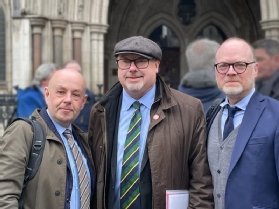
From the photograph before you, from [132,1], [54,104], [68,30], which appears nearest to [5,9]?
[68,30]

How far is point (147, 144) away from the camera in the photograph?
3.16 m

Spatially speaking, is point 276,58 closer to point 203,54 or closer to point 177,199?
point 203,54


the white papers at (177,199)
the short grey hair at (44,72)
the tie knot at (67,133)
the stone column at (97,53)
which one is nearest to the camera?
the white papers at (177,199)

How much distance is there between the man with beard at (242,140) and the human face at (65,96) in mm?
798

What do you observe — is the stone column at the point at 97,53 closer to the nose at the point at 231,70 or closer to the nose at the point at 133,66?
the nose at the point at 133,66

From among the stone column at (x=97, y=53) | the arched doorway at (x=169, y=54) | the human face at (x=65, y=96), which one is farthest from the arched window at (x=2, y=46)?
the human face at (x=65, y=96)

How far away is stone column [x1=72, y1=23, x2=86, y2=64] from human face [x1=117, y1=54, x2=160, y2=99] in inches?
366

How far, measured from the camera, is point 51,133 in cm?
307

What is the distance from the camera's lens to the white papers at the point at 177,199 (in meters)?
3.08

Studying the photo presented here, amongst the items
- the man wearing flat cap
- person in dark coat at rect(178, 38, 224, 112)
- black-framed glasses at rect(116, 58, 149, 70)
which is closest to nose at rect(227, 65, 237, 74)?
the man wearing flat cap

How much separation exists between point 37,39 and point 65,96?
30.3 ft

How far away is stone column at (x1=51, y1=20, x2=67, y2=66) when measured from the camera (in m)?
12.2

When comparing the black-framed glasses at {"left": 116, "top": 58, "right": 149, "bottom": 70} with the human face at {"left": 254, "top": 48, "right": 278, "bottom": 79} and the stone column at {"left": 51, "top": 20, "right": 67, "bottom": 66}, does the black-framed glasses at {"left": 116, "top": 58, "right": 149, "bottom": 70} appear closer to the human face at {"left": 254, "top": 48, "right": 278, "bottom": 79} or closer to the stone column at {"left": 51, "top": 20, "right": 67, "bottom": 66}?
the human face at {"left": 254, "top": 48, "right": 278, "bottom": 79}

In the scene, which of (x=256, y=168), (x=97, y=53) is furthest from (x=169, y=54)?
(x=256, y=168)
